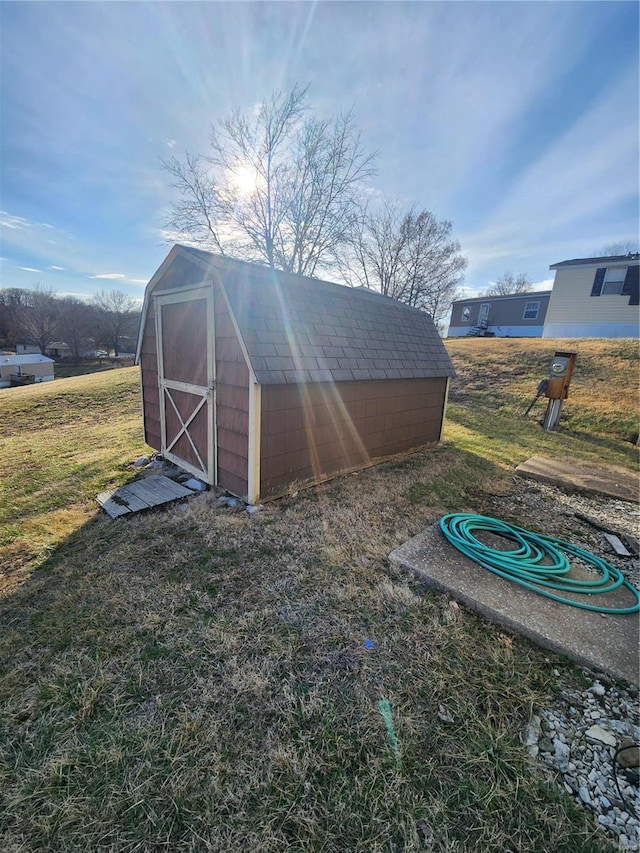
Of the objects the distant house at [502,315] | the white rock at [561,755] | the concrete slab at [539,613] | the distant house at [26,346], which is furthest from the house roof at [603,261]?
the distant house at [26,346]

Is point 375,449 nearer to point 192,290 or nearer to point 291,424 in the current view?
point 291,424

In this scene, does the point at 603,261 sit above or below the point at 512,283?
below

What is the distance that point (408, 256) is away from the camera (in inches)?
878

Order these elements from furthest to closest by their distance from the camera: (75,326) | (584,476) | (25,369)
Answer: (75,326) → (25,369) → (584,476)

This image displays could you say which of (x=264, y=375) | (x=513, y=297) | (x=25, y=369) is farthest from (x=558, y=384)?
(x=25, y=369)

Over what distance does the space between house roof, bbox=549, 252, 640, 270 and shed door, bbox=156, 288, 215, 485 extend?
20.1m

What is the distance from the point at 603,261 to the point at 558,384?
506 inches

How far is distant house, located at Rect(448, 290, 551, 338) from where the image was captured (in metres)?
24.0

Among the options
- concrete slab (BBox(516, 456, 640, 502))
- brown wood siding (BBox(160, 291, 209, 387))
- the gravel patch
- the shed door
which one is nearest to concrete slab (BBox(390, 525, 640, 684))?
the gravel patch

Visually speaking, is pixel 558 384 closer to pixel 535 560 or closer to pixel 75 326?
pixel 535 560

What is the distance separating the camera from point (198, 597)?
2742 millimetres

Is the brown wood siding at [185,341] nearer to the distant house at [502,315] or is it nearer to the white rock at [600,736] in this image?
the white rock at [600,736]

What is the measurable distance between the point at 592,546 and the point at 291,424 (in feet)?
12.4

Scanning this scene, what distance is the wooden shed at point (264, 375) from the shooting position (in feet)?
13.4
